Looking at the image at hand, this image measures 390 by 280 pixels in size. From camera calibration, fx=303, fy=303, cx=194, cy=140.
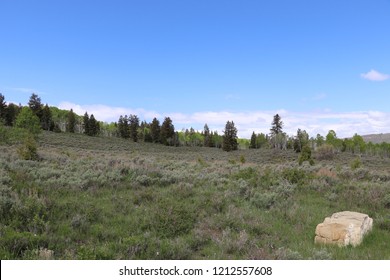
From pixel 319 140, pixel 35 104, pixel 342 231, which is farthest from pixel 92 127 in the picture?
pixel 342 231

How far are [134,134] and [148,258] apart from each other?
9233 centimetres

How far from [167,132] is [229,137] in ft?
68.7

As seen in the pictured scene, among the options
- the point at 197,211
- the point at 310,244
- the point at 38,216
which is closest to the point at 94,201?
the point at 38,216

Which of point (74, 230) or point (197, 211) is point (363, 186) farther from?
point (74, 230)

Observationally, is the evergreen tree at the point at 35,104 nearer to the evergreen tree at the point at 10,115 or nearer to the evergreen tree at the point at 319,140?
the evergreen tree at the point at 10,115

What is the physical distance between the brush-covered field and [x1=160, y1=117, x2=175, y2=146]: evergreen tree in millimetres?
83344

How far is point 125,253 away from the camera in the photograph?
19.1ft

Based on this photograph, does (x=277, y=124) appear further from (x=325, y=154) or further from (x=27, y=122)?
(x=27, y=122)

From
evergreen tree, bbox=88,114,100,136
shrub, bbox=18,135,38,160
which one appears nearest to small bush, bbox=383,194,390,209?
shrub, bbox=18,135,38,160

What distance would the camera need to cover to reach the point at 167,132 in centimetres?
9650

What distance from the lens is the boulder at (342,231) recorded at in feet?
21.8

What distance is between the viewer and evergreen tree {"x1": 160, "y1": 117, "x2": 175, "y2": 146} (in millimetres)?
96375

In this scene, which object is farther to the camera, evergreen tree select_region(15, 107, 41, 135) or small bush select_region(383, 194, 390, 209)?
evergreen tree select_region(15, 107, 41, 135)

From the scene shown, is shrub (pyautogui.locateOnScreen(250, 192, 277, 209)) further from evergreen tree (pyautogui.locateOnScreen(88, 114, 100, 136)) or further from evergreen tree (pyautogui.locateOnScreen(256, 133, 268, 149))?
evergreen tree (pyautogui.locateOnScreen(256, 133, 268, 149))
